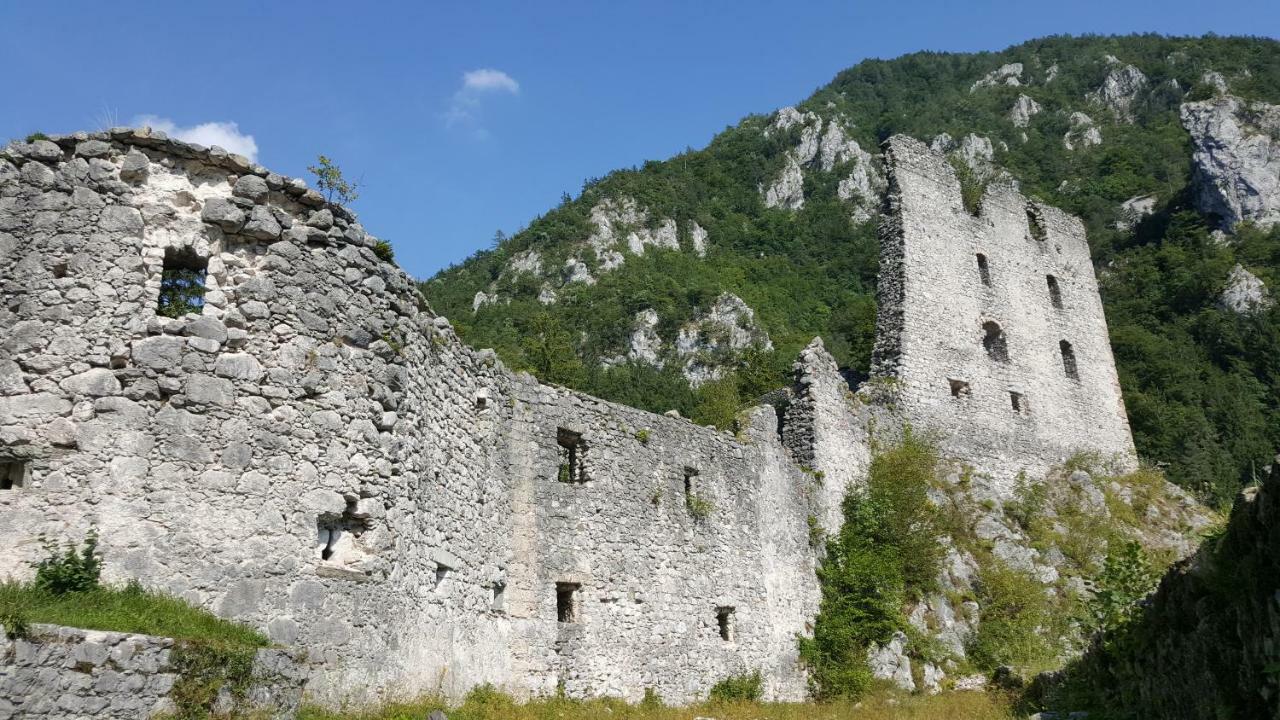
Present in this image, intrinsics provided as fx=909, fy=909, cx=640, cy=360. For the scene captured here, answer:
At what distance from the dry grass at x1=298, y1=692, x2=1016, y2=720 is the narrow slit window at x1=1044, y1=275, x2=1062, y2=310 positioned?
1559cm

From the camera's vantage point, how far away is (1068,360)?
27719 millimetres

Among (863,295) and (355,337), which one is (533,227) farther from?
(355,337)

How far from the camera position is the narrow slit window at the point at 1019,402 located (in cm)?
2564

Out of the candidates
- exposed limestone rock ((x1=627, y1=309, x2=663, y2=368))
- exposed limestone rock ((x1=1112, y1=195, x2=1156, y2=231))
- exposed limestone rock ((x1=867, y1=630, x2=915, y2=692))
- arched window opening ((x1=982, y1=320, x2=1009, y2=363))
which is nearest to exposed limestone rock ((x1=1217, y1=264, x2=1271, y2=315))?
exposed limestone rock ((x1=1112, y1=195, x2=1156, y2=231))

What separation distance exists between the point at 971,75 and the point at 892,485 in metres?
114

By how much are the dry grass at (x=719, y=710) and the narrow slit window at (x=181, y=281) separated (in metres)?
3.77

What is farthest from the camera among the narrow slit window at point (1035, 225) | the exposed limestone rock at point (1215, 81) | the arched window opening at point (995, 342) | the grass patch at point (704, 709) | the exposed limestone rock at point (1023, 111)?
the exposed limestone rock at point (1023, 111)

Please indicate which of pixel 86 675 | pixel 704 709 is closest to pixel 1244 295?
pixel 704 709

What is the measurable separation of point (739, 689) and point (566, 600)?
12.7ft

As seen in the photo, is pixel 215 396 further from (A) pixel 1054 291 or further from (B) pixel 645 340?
(B) pixel 645 340

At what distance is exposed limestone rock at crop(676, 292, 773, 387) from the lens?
57688 mm

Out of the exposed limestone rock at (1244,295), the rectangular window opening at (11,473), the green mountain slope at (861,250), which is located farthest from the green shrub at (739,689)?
the exposed limestone rock at (1244,295)

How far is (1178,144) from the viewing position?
80.2 meters

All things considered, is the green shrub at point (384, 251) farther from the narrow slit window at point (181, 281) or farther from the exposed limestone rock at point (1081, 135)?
the exposed limestone rock at point (1081, 135)
